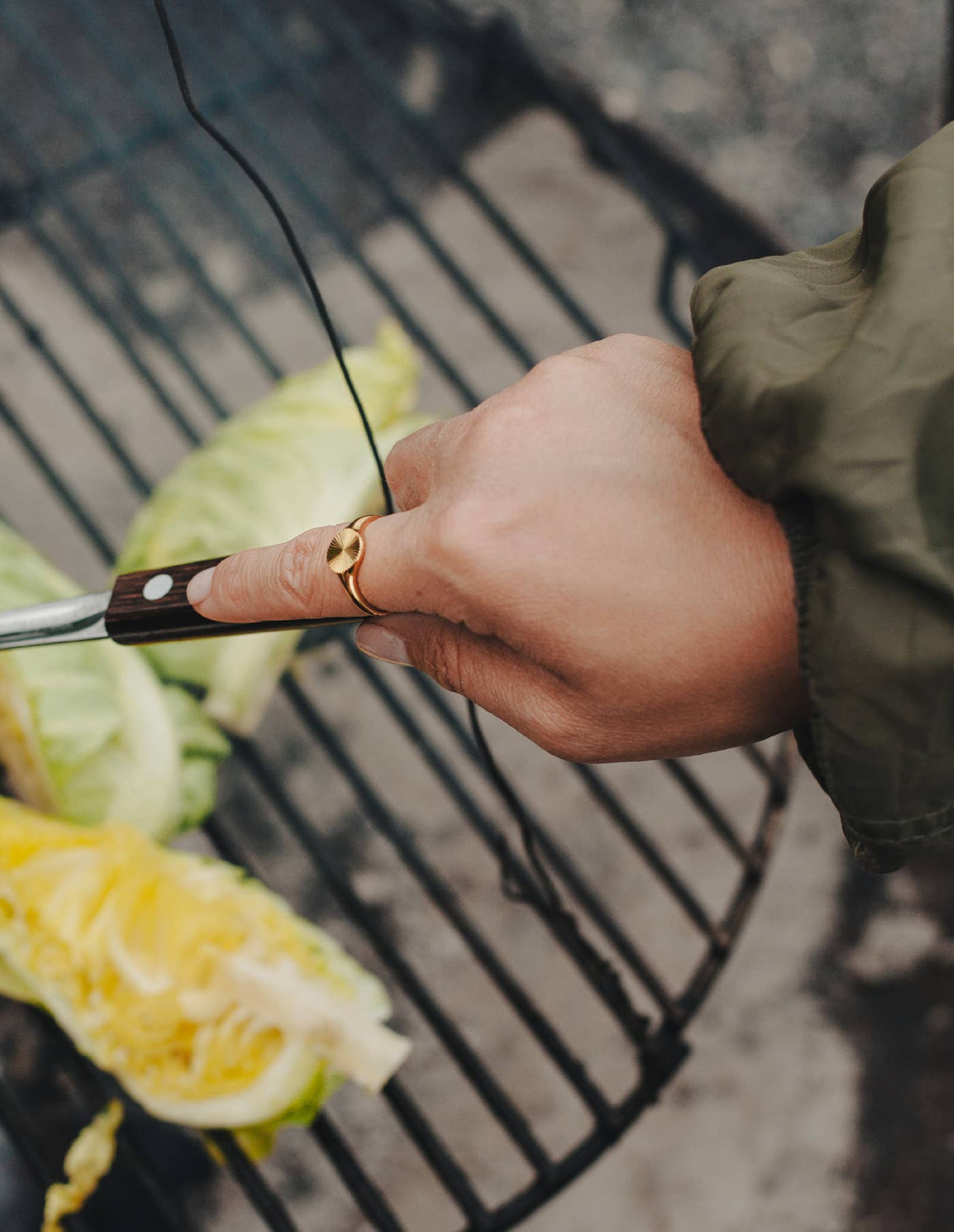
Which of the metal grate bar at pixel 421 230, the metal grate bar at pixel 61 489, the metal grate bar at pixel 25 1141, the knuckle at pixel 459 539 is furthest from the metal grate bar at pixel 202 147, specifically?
the metal grate bar at pixel 25 1141

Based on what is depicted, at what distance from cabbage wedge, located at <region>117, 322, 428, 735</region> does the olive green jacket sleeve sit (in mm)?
962

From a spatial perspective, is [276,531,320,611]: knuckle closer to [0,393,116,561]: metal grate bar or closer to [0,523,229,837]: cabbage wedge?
[0,523,229,837]: cabbage wedge

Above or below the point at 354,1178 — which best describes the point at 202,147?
above

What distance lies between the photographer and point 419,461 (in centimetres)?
95

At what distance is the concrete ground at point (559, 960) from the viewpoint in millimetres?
2016

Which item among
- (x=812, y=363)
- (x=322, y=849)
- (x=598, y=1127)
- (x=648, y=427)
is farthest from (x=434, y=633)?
(x=598, y=1127)

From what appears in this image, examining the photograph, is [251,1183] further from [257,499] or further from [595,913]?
[257,499]

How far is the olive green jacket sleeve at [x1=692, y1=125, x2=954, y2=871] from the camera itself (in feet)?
2.28

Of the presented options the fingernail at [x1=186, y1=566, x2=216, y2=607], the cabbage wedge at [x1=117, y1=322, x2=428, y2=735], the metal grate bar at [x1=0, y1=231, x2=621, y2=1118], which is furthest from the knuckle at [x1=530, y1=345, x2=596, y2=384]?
the metal grate bar at [x1=0, y1=231, x2=621, y2=1118]

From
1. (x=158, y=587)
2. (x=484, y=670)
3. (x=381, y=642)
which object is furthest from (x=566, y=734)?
(x=158, y=587)

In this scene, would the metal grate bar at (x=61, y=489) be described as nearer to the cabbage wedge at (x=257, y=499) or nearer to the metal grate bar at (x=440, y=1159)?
the cabbage wedge at (x=257, y=499)

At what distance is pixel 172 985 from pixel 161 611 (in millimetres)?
600

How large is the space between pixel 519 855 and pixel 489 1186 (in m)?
0.69

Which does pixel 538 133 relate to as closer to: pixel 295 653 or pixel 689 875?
pixel 295 653
